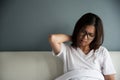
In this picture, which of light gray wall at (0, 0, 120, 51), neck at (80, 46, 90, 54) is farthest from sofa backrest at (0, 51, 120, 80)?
neck at (80, 46, 90, 54)

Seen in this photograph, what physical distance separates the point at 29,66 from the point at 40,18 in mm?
444

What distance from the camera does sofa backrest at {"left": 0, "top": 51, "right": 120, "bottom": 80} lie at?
1.50 metres

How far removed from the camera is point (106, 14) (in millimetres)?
1622

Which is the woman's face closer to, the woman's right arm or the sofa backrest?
the woman's right arm

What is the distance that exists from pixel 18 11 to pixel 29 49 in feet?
1.18

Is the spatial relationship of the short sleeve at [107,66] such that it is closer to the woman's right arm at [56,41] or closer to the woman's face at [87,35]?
the woman's face at [87,35]

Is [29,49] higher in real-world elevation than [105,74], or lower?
higher

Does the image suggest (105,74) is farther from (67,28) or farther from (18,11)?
(18,11)

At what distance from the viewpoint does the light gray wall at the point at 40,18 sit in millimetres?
1593

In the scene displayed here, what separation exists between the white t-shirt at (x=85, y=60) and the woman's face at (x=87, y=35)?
0.10m

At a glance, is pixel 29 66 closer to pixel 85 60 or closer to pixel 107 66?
pixel 85 60

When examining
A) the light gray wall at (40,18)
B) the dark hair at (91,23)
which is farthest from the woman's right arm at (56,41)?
the light gray wall at (40,18)

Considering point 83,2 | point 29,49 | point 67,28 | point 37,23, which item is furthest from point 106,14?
point 29,49

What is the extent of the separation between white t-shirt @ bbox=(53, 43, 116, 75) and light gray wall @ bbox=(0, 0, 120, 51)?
0.93ft
